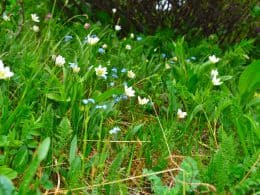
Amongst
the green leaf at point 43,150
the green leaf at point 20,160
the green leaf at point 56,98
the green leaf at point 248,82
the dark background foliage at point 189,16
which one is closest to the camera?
the green leaf at point 43,150

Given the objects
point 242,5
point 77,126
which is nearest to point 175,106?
point 77,126

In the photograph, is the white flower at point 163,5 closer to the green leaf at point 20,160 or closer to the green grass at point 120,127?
the green grass at point 120,127

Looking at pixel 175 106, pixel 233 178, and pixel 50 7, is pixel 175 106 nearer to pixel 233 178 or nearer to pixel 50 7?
pixel 233 178

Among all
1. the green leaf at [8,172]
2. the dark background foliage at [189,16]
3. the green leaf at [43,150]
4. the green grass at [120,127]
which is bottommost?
the green leaf at [8,172]

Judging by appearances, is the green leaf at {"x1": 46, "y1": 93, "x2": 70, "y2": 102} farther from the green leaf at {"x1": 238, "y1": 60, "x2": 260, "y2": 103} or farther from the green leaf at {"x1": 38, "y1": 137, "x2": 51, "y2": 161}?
the green leaf at {"x1": 238, "y1": 60, "x2": 260, "y2": 103}

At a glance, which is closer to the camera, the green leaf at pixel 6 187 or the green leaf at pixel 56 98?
the green leaf at pixel 6 187

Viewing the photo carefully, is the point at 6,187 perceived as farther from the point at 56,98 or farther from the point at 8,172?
the point at 56,98

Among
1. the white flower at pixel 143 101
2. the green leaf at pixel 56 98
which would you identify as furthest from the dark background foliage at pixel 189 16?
the green leaf at pixel 56 98
